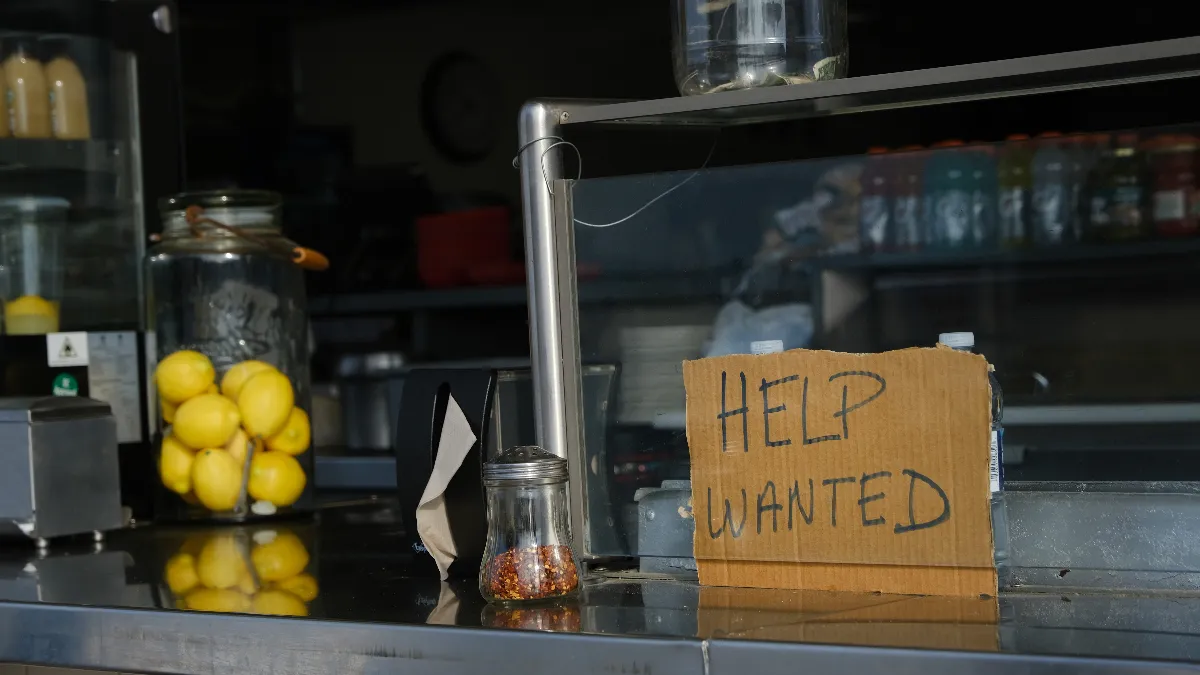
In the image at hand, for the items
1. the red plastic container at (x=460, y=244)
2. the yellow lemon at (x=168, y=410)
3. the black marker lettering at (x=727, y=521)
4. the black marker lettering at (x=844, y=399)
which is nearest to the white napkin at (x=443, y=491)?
the black marker lettering at (x=727, y=521)

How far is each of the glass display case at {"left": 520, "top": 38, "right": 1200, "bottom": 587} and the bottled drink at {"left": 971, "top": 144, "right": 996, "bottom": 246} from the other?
0.05 ft

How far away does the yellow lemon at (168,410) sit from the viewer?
1.67 metres

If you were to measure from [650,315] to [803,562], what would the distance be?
9.7 inches

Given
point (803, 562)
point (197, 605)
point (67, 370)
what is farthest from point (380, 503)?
point (803, 562)

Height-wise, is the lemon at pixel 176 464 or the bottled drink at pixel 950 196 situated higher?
the bottled drink at pixel 950 196

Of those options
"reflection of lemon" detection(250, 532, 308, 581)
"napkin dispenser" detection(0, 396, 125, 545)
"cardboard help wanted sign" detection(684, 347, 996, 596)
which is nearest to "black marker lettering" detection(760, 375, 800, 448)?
"cardboard help wanted sign" detection(684, 347, 996, 596)

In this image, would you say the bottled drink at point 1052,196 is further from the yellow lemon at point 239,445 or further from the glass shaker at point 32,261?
the glass shaker at point 32,261

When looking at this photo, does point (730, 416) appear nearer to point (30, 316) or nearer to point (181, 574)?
point (181, 574)

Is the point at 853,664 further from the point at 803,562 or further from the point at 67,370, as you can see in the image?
the point at 67,370

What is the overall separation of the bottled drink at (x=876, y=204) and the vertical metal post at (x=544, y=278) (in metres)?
0.26

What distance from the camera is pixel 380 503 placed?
76.2 inches

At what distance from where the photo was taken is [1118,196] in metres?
1.21

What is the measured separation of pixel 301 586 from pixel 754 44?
0.58 m

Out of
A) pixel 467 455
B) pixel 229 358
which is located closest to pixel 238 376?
pixel 229 358
